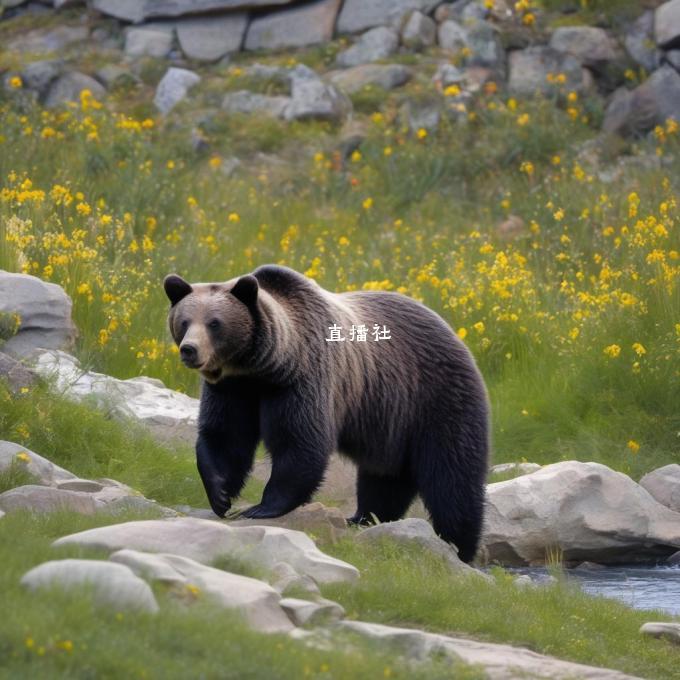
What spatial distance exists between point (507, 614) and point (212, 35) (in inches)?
639

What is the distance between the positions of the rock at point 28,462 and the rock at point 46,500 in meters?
0.68

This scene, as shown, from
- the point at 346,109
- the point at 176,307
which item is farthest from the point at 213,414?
the point at 346,109

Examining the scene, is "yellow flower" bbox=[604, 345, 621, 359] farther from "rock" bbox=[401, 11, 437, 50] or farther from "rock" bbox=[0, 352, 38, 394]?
"rock" bbox=[401, 11, 437, 50]

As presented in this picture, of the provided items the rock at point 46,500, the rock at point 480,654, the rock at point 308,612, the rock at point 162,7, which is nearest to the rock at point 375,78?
the rock at point 162,7

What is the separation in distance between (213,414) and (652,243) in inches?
258

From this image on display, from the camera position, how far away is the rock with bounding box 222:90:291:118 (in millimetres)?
19797

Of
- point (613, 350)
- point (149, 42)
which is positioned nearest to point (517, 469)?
point (613, 350)

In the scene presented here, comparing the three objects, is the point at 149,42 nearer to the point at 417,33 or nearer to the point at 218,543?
the point at 417,33

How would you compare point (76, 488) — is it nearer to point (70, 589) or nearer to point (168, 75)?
point (70, 589)

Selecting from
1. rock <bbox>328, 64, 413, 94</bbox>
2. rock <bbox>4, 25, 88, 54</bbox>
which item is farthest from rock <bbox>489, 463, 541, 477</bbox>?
rock <bbox>4, 25, 88, 54</bbox>

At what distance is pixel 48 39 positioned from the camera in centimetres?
2162

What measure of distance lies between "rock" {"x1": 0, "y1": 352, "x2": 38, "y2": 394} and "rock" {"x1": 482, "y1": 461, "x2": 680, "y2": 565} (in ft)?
10.4

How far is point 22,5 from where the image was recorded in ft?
74.0

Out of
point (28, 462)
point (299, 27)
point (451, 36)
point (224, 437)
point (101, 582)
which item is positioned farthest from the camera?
point (299, 27)
